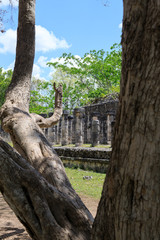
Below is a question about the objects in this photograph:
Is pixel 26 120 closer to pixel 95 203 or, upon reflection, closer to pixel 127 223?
pixel 127 223

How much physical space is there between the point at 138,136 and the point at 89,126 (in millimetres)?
15625

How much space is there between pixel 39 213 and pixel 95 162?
799 cm

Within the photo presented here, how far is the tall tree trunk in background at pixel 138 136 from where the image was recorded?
4.89 feet

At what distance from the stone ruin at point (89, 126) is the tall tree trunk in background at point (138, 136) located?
9.16 meters

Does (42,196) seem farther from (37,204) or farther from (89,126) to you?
(89,126)

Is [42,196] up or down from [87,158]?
up

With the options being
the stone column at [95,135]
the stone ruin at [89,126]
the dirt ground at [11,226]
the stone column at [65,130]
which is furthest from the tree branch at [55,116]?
the stone column at [65,130]

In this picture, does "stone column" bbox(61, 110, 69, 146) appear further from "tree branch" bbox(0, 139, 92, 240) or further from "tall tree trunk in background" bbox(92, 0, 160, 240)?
"tall tree trunk in background" bbox(92, 0, 160, 240)

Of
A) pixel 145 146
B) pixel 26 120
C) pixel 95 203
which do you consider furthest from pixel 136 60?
pixel 95 203

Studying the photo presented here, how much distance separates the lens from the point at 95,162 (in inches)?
385

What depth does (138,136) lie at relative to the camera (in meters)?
1.54

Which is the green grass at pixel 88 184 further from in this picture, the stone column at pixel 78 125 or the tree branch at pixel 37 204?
the tree branch at pixel 37 204

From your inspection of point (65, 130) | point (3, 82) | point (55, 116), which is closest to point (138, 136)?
point (55, 116)

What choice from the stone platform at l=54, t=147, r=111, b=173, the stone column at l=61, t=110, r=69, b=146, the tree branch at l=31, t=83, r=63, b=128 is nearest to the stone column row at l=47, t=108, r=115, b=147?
the stone column at l=61, t=110, r=69, b=146
